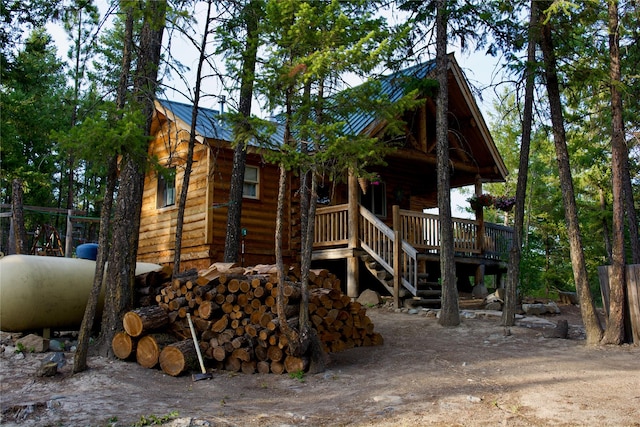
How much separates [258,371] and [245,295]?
1122 millimetres

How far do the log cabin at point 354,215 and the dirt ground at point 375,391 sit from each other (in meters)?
4.89

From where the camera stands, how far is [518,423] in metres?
5.55

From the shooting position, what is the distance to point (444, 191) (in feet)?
39.7

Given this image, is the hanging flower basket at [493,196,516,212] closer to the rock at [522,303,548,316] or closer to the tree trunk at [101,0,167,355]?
the rock at [522,303,548,316]

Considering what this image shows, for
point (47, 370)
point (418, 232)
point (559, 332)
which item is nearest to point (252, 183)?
point (418, 232)

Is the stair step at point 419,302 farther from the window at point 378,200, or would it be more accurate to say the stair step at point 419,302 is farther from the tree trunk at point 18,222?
the tree trunk at point 18,222

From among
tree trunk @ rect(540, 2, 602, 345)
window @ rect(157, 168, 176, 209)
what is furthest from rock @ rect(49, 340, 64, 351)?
tree trunk @ rect(540, 2, 602, 345)

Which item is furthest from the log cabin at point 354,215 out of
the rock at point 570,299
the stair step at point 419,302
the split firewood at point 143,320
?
the split firewood at point 143,320

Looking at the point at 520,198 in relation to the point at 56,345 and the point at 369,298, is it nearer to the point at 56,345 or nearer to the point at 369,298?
the point at 369,298

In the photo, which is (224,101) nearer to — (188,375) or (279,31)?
(279,31)

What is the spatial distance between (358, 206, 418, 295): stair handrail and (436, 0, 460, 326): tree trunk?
1.54m

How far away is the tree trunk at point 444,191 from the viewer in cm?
1161

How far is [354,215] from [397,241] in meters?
1.66

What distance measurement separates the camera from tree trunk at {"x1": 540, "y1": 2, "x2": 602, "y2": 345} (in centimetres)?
995
